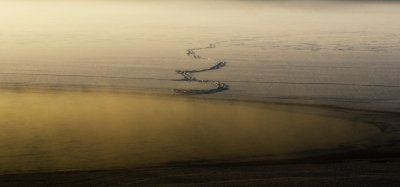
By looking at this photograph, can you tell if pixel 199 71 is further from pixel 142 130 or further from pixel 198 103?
pixel 142 130

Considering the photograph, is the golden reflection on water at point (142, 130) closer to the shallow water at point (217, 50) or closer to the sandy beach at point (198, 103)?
the sandy beach at point (198, 103)

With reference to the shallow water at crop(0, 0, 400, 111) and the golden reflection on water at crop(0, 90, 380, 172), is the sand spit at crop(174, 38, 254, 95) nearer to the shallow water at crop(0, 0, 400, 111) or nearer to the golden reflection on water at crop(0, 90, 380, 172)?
the shallow water at crop(0, 0, 400, 111)

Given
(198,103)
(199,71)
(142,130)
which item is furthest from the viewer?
(199,71)

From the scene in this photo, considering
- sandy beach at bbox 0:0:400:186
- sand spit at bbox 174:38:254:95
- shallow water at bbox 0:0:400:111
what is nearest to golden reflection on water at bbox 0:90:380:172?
sandy beach at bbox 0:0:400:186

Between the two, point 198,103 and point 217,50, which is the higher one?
point 217,50

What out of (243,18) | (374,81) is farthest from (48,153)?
(243,18)

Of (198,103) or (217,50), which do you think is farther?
(217,50)

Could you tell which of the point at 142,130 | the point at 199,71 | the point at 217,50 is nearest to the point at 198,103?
the point at 142,130
